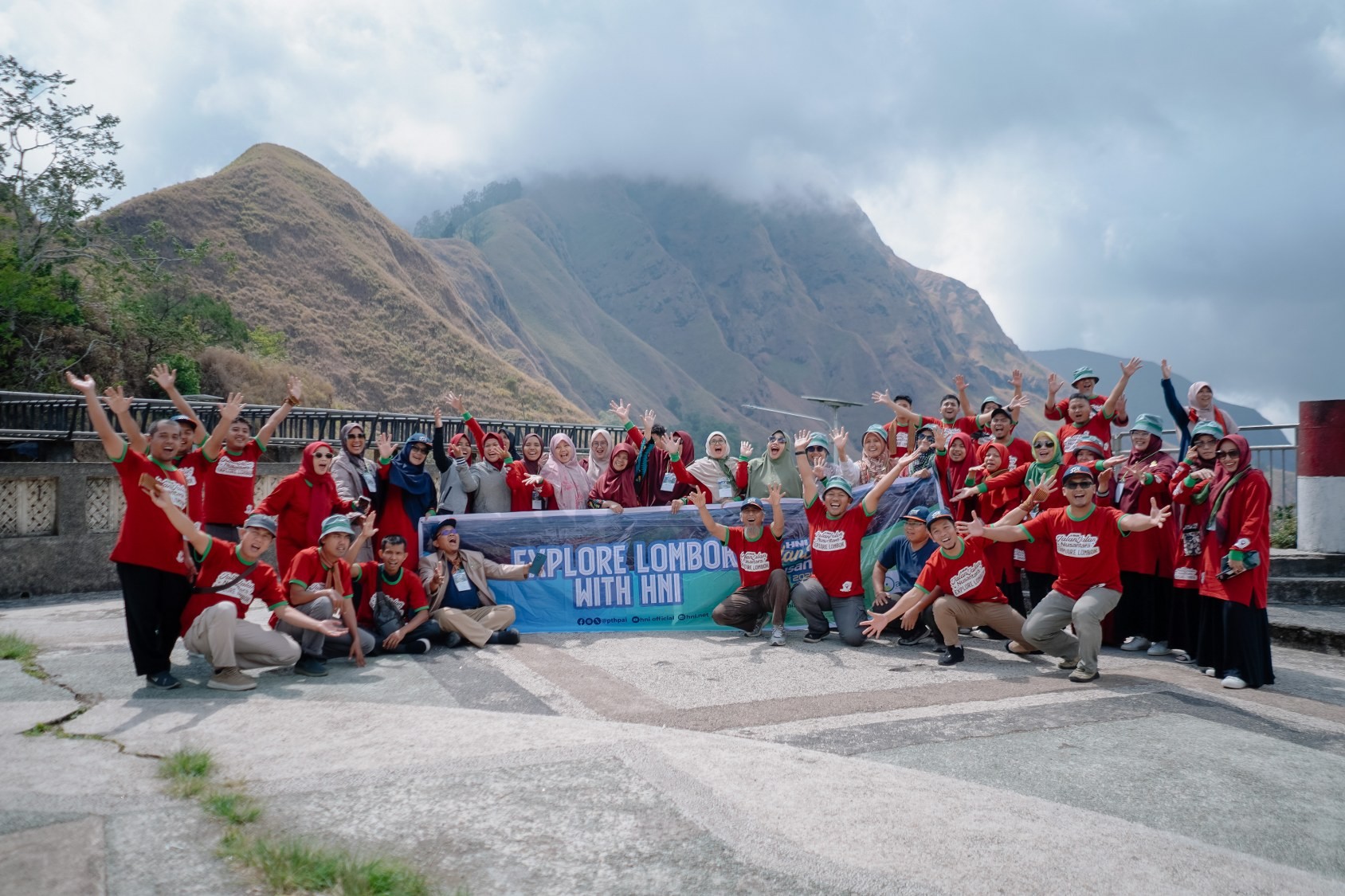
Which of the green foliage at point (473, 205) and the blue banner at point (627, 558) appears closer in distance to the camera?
the blue banner at point (627, 558)

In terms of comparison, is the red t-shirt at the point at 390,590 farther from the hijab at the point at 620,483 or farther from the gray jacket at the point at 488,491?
the hijab at the point at 620,483

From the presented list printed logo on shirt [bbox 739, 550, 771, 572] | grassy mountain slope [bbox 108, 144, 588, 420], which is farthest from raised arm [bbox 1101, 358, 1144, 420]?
grassy mountain slope [bbox 108, 144, 588, 420]

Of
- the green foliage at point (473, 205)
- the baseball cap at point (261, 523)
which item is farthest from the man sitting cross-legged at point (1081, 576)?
the green foliage at point (473, 205)

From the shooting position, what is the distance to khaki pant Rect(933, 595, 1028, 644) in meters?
7.00

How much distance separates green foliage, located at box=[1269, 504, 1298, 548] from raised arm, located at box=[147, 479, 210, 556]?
11.2 meters

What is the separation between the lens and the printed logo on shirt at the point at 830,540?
7707 mm

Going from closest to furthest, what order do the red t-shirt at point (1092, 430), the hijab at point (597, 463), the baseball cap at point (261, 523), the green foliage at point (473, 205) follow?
the baseball cap at point (261, 523), the red t-shirt at point (1092, 430), the hijab at point (597, 463), the green foliage at point (473, 205)

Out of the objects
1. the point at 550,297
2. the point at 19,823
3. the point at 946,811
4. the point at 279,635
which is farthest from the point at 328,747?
the point at 550,297

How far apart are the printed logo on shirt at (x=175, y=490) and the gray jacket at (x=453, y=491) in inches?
113

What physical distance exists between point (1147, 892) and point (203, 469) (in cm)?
635

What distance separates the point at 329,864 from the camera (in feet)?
9.99

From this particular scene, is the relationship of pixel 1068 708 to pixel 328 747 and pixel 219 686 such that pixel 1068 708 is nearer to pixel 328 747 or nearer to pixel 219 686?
pixel 328 747

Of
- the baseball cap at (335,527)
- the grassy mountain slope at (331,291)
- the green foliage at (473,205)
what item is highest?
the green foliage at (473,205)

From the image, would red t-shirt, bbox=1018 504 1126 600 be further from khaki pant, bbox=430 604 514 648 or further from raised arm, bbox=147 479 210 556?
raised arm, bbox=147 479 210 556
